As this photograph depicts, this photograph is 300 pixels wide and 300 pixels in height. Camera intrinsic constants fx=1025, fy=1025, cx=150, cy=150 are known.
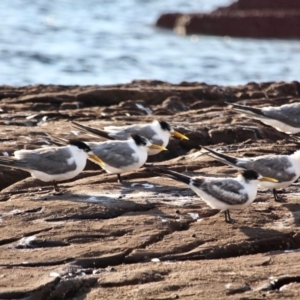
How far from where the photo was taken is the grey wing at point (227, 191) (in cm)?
820

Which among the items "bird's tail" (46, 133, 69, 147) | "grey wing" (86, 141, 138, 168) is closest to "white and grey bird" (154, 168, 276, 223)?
"grey wing" (86, 141, 138, 168)

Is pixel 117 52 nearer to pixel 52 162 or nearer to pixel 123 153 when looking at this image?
pixel 123 153

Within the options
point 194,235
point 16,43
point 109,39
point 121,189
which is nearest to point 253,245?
point 194,235

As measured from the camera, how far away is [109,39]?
35125mm

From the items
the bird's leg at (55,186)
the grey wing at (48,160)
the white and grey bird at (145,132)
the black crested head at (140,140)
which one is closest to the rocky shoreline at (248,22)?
the white and grey bird at (145,132)

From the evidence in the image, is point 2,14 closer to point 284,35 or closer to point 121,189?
point 284,35

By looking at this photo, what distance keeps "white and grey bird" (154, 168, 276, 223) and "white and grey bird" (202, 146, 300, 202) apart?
42cm

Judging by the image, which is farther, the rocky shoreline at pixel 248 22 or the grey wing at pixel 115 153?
the rocky shoreline at pixel 248 22

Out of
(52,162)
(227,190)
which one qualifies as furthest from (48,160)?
(227,190)

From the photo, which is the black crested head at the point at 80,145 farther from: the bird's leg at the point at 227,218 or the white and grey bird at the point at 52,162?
the bird's leg at the point at 227,218

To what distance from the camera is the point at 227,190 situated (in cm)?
824

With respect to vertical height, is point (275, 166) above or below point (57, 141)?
above

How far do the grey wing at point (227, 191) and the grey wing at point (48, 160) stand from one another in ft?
4.82

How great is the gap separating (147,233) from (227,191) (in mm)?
807
